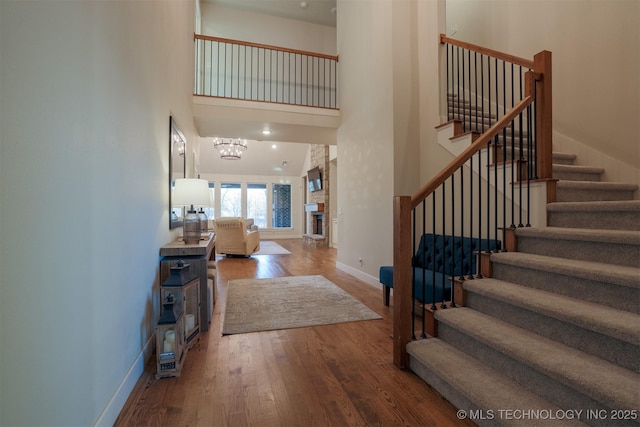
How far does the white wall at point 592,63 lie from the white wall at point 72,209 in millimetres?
4279

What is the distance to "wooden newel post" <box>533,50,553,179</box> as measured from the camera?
251 cm

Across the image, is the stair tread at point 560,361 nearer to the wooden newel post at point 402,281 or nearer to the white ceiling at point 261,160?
the wooden newel post at point 402,281

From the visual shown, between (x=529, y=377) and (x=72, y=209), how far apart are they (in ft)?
7.29

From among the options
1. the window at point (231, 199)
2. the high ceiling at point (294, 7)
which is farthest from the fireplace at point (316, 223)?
the high ceiling at point (294, 7)

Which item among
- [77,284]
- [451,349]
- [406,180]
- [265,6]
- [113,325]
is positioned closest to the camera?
[77,284]

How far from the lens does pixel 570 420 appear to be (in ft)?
4.23

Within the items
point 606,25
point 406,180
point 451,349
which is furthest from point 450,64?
point 451,349

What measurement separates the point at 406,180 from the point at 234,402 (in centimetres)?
312

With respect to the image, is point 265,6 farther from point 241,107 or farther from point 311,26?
point 241,107

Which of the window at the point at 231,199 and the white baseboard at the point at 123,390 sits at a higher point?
the window at the point at 231,199

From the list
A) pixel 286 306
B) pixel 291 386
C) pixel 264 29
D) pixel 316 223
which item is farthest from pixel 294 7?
pixel 291 386

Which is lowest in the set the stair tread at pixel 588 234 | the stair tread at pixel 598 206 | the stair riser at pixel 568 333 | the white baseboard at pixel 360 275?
the white baseboard at pixel 360 275

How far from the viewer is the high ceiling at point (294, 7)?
7.12 metres

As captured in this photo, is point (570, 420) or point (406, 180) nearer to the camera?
point (570, 420)
